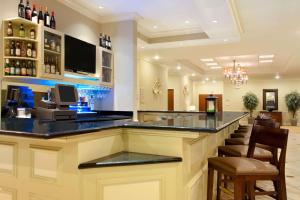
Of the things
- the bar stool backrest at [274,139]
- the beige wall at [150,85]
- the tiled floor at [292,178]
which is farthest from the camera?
the beige wall at [150,85]

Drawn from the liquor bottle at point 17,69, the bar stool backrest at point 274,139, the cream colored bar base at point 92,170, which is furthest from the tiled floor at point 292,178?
the liquor bottle at point 17,69

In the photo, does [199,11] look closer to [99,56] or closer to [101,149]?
[99,56]

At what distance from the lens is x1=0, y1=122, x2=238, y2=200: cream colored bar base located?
1737 millimetres

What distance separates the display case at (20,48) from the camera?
3367 millimetres

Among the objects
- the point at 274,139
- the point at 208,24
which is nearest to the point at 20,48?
the point at 274,139

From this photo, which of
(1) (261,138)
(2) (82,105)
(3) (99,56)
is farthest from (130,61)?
(1) (261,138)

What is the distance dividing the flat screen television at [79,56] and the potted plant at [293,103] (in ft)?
42.3

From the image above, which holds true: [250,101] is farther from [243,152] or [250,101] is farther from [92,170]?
[92,170]

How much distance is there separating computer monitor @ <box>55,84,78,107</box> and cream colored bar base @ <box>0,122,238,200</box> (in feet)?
5.09

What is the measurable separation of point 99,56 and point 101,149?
316cm

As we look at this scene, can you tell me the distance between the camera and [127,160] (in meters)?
1.88

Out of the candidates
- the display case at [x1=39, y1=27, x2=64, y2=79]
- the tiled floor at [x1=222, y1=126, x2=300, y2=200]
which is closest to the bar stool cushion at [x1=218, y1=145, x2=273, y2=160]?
the tiled floor at [x1=222, y1=126, x2=300, y2=200]

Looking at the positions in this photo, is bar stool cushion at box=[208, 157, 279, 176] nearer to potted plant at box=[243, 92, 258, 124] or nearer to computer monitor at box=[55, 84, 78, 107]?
computer monitor at box=[55, 84, 78, 107]

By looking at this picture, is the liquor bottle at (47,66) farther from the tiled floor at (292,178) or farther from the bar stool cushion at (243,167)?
the tiled floor at (292,178)
